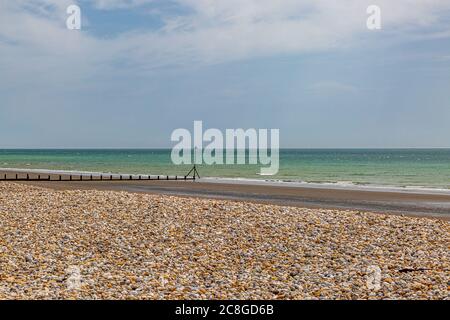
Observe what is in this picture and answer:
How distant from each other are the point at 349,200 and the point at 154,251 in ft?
63.9

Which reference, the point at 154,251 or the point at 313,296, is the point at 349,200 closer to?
the point at 154,251

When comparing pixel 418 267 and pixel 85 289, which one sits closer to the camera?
pixel 85 289

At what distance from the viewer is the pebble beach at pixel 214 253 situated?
35.4ft

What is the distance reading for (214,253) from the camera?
46.7ft

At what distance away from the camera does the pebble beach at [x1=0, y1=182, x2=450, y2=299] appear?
1080 centimetres

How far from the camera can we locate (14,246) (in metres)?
14.8

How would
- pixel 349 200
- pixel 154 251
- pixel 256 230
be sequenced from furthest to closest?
pixel 349 200 < pixel 256 230 < pixel 154 251

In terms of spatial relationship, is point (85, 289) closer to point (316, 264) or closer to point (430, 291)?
point (316, 264)

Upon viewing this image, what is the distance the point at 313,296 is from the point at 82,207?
13.3m

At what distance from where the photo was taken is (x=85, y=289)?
419 inches
